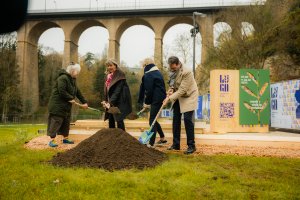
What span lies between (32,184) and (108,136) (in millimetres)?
1975

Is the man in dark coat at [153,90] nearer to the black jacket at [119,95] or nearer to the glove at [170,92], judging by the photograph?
the glove at [170,92]

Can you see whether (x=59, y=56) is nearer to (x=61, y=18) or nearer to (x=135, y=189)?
(x=61, y=18)

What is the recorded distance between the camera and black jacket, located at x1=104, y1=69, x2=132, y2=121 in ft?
23.4

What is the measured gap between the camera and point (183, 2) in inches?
1501

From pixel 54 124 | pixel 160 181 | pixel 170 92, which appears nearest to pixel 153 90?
pixel 170 92

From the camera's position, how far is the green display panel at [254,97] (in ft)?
38.1

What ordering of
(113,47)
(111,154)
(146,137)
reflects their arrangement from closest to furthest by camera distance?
(111,154)
(146,137)
(113,47)

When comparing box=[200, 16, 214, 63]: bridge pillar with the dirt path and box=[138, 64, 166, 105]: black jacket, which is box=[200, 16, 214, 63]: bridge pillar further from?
box=[138, 64, 166, 105]: black jacket

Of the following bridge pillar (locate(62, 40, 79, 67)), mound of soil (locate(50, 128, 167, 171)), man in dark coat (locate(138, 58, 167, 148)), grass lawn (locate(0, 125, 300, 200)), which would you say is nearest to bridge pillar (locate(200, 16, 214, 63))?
bridge pillar (locate(62, 40, 79, 67))

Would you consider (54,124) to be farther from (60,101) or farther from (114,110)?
(114,110)

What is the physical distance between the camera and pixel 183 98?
6.88 metres

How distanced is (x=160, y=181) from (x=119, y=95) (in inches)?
130

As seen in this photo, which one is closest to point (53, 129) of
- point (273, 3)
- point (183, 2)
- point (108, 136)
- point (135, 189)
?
point (108, 136)

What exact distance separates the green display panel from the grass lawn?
6096mm
